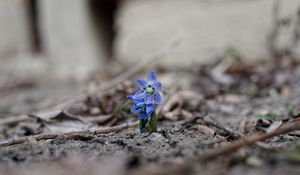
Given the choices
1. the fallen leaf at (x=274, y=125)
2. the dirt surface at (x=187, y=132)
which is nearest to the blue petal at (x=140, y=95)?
the dirt surface at (x=187, y=132)

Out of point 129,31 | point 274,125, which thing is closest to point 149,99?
point 274,125

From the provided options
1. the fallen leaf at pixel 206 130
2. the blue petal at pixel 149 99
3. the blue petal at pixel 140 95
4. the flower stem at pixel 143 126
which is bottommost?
the fallen leaf at pixel 206 130

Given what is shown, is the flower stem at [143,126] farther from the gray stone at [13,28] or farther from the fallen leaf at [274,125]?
the gray stone at [13,28]

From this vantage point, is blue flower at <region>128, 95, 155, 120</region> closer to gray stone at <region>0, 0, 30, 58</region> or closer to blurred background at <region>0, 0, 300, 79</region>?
blurred background at <region>0, 0, 300, 79</region>

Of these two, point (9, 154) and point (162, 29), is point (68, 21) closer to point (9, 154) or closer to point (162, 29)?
point (162, 29)

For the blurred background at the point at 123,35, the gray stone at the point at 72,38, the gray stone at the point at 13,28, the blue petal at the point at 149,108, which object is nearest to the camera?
the blue petal at the point at 149,108

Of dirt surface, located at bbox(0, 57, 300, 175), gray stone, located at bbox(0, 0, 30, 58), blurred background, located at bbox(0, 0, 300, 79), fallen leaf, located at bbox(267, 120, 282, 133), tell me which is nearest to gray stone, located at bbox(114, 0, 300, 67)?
blurred background, located at bbox(0, 0, 300, 79)
